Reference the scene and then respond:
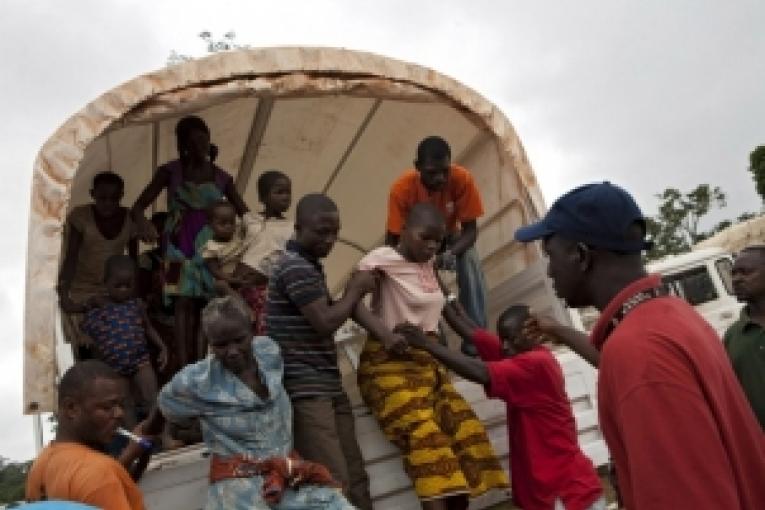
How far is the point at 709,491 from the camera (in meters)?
1.12

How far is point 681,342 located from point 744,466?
24 centimetres

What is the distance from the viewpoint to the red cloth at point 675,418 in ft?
3.72

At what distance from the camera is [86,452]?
2.36 metres

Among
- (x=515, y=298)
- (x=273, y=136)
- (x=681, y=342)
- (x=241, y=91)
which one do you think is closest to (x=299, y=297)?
(x=241, y=91)

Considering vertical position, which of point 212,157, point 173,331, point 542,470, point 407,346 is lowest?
point 542,470

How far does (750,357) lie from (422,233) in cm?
149

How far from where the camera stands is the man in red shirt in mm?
1140

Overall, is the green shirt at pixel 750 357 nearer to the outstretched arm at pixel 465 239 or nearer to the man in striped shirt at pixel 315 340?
the man in striped shirt at pixel 315 340

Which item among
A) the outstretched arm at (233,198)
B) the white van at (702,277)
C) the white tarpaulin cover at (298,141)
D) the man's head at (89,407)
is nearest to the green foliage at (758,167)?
the white van at (702,277)

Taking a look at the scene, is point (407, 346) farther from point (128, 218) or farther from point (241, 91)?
point (128, 218)

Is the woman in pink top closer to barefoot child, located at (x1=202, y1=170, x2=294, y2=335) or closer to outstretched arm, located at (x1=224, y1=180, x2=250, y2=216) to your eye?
barefoot child, located at (x1=202, y1=170, x2=294, y2=335)

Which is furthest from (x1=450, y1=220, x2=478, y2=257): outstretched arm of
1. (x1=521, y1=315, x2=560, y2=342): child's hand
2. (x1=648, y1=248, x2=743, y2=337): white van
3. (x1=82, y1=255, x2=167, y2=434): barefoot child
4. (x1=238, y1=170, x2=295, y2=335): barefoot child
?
(x1=648, y1=248, x2=743, y2=337): white van

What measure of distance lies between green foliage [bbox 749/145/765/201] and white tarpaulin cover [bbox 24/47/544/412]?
19.1m

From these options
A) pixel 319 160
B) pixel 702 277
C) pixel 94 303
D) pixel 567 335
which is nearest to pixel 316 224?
pixel 567 335
